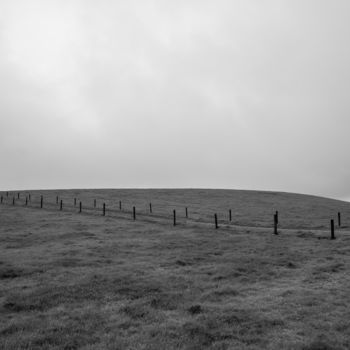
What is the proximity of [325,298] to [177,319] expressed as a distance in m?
5.66

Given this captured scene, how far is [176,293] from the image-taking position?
14.1 metres

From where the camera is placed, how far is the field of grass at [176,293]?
10.0 m

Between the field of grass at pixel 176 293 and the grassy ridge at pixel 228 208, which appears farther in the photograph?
the grassy ridge at pixel 228 208

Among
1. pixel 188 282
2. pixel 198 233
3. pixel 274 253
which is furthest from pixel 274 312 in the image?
pixel 198 233

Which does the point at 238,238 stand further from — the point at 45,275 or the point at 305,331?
the point at 305,331

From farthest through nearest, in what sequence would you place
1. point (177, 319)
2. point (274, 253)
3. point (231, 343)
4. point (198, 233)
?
point (198, 233), point (274, 253), point (177, 319), point (231, 343)

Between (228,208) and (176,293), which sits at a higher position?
(228,208)

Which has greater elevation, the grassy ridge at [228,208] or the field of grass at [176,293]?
the grassy ridge at [228,208]

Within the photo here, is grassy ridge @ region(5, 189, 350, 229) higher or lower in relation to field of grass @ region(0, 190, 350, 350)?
higher

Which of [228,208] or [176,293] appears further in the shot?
[228,208]

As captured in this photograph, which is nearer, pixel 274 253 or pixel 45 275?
pixel 45 275

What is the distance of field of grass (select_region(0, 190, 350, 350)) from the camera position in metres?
10.0

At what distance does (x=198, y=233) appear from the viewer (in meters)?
31.2

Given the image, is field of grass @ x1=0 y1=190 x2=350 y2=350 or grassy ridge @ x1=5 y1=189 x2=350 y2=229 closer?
field of grass @ x1=0 y1=190 x2=350 y2=350
